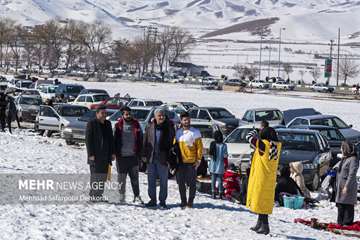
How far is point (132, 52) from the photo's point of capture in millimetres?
139500

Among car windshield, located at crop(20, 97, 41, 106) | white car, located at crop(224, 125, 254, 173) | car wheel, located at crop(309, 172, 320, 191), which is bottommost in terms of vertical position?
car wheel, located at crop(309, 172, 320, 191)

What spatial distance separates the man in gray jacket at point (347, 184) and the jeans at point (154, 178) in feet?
9.44

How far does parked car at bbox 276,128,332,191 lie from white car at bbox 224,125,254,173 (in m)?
0.87

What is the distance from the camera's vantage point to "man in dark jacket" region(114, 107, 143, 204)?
11.1m

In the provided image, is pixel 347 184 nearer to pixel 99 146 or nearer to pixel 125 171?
pixel 125 171

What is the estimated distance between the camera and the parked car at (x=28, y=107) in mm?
31703

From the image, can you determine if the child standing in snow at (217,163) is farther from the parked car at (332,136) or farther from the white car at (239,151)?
the parked car at (332,136)

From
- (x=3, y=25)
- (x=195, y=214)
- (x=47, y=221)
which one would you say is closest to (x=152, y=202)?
(x=195, y=214)

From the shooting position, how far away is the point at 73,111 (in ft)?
88.2

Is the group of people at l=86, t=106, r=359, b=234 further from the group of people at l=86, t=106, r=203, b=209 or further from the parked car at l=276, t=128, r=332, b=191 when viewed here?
the parked car at l=276, t=128, r=332, b=191

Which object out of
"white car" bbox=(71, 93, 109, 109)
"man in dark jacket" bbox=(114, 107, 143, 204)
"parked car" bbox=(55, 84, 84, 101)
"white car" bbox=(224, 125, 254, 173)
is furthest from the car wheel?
"parked car" bbox=(55, 84, 84, 101)

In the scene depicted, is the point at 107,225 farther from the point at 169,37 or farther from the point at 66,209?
the point at 169,37

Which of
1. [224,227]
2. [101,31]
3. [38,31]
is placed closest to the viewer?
[224,227]

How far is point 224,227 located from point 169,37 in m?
149
